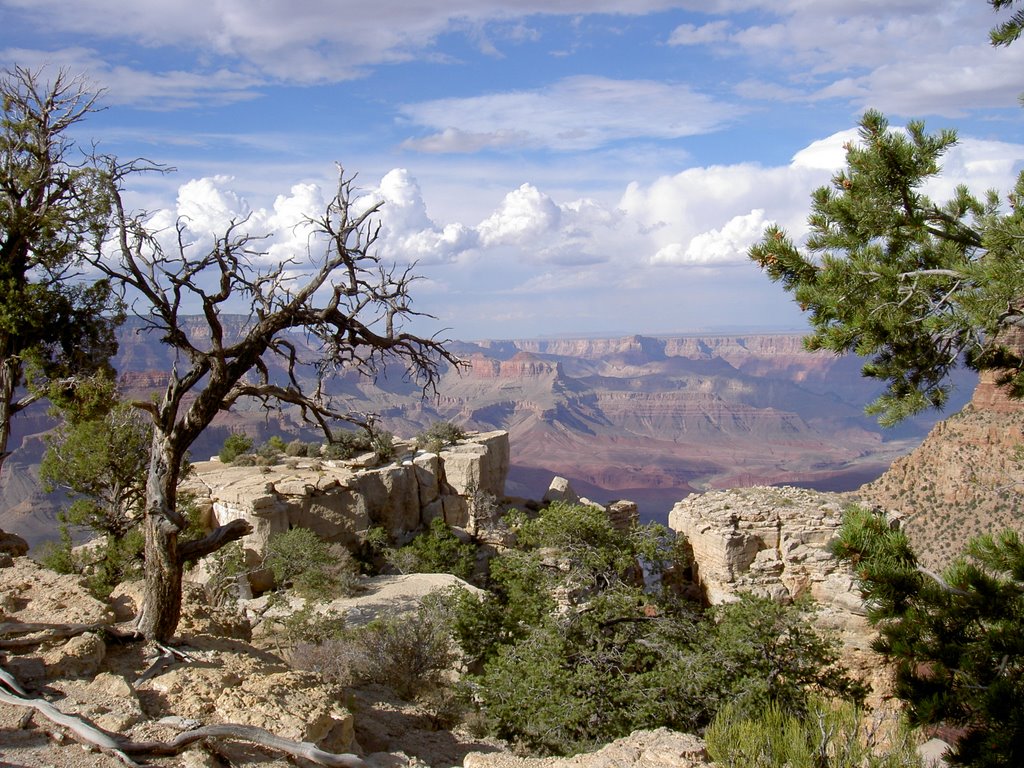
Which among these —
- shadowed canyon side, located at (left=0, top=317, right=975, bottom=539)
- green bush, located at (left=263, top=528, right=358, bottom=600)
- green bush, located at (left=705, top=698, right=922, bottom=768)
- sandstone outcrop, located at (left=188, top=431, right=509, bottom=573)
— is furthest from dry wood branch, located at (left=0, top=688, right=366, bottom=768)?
shadowed canyon side, located at (left=0, top=317, right=975, bottom=539)

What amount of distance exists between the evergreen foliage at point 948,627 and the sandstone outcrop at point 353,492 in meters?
15.9

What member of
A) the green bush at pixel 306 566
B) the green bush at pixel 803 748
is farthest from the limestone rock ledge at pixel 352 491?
the green bush at pixel 803 748

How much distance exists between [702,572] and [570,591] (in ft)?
21.5

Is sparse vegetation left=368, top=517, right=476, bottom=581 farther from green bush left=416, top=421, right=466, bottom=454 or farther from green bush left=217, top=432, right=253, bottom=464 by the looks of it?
green bush left=217, top=432, right=253, bottom=464

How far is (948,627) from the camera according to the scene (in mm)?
6461

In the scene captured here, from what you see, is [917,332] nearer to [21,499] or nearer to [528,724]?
[528,724]

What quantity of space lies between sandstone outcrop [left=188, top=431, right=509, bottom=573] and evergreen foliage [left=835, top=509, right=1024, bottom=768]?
15.9 meters

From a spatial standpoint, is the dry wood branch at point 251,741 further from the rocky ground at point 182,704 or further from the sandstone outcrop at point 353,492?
the sandstone outcrop at point 353,492

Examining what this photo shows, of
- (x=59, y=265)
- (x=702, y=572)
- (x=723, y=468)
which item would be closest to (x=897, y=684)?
(x=59, y=265)

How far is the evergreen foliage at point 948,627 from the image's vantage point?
237 inches

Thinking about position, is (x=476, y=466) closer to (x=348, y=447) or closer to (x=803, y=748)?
(x=348, y=447)

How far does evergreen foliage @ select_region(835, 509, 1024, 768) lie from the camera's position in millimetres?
6016

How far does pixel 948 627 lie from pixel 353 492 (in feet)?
63.3

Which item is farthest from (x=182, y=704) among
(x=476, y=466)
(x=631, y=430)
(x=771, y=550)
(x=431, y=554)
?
(x=631, y=430)
